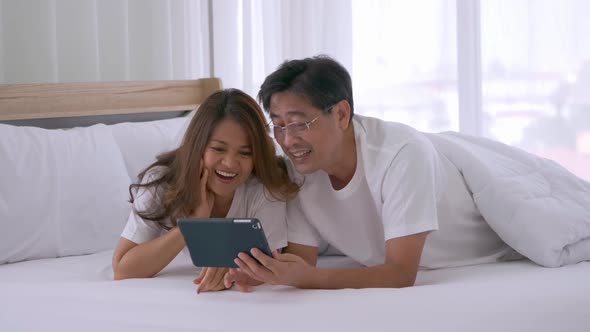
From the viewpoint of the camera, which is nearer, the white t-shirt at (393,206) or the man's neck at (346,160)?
the white t-shirt at (393,206)

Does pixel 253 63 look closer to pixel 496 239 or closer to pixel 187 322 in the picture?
pixel 496 239

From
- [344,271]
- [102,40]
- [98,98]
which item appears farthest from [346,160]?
[102,40]

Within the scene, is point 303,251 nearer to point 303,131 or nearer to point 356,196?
point 356,196

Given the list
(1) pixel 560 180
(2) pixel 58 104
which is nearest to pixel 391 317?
(1) pixel 560 180

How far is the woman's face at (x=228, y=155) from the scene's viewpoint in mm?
2057

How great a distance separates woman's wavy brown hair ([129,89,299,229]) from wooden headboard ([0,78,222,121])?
0.82m

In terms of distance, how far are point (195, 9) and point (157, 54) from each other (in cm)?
33

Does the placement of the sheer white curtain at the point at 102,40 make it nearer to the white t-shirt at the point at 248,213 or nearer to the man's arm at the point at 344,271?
the white t-shirt at the point at 248,213

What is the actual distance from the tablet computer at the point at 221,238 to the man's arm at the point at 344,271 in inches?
1.1

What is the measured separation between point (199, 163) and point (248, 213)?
7.9 inches

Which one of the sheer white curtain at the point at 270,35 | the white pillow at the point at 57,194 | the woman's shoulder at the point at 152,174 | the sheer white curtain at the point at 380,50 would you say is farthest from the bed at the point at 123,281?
the sheer white curtain at the point at 270,35

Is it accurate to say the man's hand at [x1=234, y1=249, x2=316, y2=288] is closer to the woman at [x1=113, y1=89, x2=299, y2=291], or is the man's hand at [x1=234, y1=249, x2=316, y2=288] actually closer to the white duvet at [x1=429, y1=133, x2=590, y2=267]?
the woman at [x1=113, y1=89, x2=299, y2=291]

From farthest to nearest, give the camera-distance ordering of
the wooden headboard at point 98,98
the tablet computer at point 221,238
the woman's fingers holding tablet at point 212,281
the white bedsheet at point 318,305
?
the wooden headboard at point 98,98 < the woman's fingers holding tablet at point 212,281 < the tablet computer at point 221,238 < the white bedsheet at point 318,305

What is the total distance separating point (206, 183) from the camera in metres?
2.10
